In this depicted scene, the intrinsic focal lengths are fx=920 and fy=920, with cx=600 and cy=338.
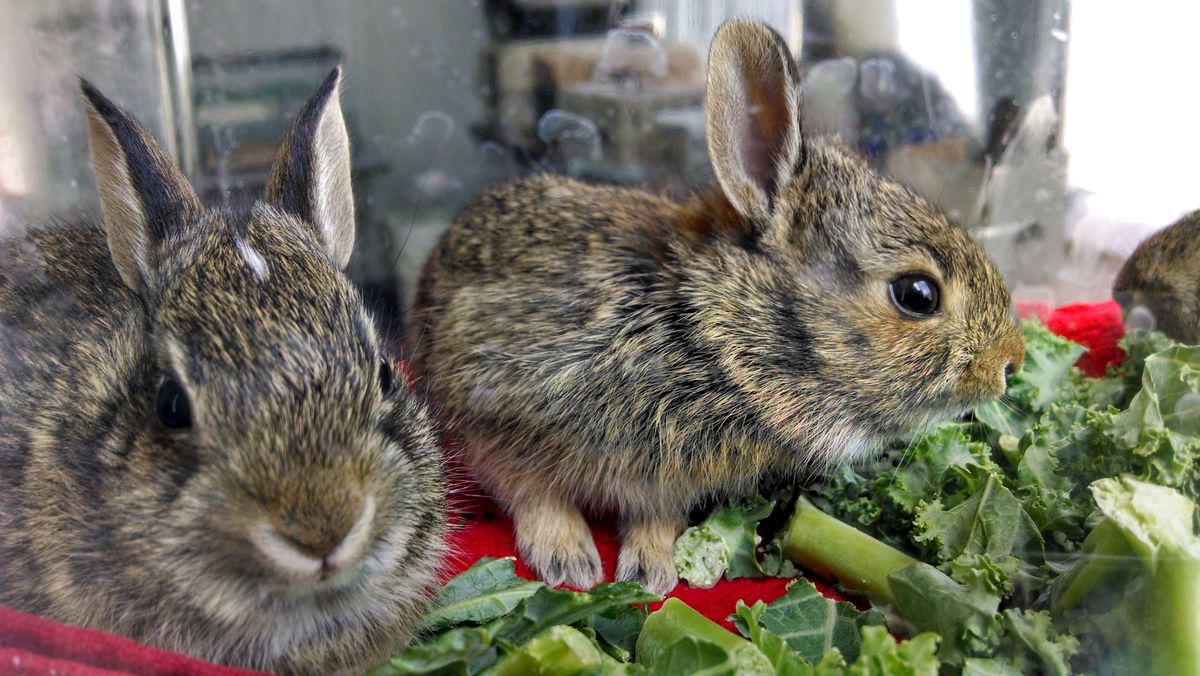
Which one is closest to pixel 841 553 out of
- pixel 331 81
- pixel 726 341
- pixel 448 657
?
pixel 726 341

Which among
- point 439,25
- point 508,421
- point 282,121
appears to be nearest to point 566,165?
point 439,25

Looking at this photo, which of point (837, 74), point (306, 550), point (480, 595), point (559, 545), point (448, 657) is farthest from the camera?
point (837, 74)

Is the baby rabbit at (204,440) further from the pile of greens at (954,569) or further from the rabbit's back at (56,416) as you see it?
the pile of greens at (954,569)

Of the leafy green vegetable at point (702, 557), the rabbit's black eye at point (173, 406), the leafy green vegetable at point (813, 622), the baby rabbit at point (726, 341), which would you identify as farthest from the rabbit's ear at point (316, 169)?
the leafy green vegetable at point (813, 622)

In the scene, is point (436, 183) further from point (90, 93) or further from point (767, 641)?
point (767, 641)

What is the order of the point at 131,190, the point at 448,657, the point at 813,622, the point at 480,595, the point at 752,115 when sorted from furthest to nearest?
the point at 752,115 < the point at 480,595 < the point at 813,622 < the point at 131,190 < the point at 448,657

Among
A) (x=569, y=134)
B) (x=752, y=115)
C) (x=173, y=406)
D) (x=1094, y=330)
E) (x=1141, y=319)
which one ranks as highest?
(x=752, y=115)
